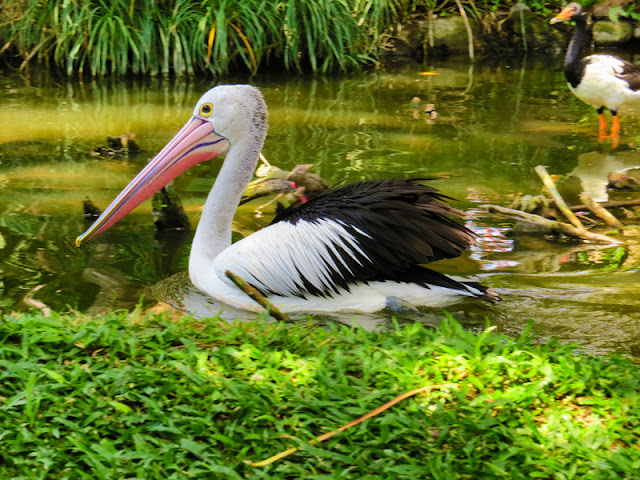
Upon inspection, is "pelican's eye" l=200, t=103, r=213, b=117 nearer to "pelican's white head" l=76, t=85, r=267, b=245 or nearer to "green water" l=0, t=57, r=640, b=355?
"pelican's white head" l=76, t=85, r=267, b=245

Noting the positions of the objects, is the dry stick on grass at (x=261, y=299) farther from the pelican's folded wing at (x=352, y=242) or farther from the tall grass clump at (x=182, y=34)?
the tall grass clump at (x=182, y=34)

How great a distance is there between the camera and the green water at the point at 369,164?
15.2ft

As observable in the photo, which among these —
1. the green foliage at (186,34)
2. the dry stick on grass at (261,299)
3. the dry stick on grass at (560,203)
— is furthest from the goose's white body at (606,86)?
the dry stick on grass at (261,299)

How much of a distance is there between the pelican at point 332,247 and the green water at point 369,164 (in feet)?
1.01

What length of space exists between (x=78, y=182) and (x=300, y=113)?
3.48 meters

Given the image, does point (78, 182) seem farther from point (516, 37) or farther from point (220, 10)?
point (516, 37)

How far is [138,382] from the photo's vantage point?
2863mm

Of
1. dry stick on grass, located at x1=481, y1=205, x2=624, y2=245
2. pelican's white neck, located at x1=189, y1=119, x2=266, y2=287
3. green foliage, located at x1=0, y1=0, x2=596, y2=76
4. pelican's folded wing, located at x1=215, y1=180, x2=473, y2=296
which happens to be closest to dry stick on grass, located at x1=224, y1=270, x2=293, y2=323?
pelican's folded wing, located at x1=215, y1=180, x2=473, y2=296

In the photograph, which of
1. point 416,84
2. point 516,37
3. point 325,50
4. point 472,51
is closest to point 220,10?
point 325,50

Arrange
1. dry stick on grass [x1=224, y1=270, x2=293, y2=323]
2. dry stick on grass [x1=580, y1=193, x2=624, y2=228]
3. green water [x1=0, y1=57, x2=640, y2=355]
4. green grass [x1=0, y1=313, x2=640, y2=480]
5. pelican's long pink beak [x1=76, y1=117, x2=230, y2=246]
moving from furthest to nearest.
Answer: dry stick on grass [x1=580, y1=193, x2=624, y2=228], pelican's long pink beak [x1=76, y1=117, x2=230, y2=246], green water [x1=0, y1=57, x2=640, y2=355], dry stick on grass [x1=224, y1=270, x2=293, y2=323], green grass [x1=0, y1=313, x2=640, y2=480]

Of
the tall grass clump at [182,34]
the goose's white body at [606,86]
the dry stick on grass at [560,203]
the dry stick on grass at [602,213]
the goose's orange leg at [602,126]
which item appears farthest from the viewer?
the tall grass clump at [182,34]

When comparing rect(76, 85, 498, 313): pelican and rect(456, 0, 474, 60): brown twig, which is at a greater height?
rect(456, 0, 474, 60): brown twig

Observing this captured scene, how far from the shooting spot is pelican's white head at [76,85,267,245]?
4.75 m

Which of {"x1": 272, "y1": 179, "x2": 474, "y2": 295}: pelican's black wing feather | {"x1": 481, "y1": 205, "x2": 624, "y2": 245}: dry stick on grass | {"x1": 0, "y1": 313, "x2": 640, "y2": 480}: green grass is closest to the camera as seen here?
{"x1": 0, "y1": 313, "x2": 640, "y2": 480}: green grass
